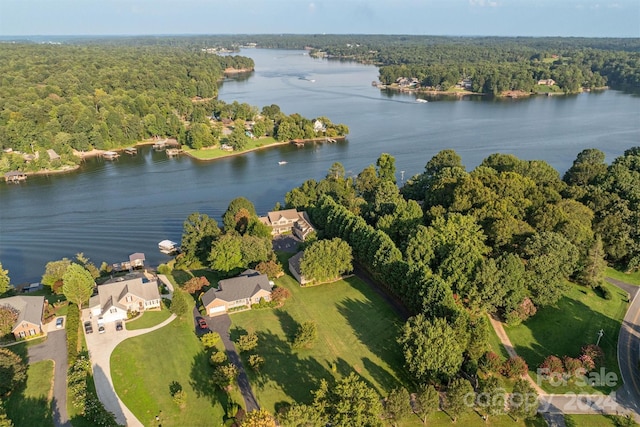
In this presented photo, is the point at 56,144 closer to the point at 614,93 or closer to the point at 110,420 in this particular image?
the point at 110,420

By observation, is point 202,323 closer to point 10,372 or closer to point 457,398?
point 10,372

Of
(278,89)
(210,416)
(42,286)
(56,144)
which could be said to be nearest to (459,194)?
(210,416)

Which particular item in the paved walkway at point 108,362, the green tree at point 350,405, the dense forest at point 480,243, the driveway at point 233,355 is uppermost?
the dense forest at point 480,243

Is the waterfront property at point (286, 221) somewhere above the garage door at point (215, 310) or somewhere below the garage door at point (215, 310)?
above

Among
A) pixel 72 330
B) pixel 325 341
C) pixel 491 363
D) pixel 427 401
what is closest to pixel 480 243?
pixel 491 363

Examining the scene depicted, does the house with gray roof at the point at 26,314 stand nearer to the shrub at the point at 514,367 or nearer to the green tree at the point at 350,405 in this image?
the green tree at the point at 350,405

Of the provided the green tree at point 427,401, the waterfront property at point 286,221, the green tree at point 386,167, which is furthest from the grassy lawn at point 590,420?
the green tree at point 386,167

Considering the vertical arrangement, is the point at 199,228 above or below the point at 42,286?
above

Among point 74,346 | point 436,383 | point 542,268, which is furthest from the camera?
point 542,268
